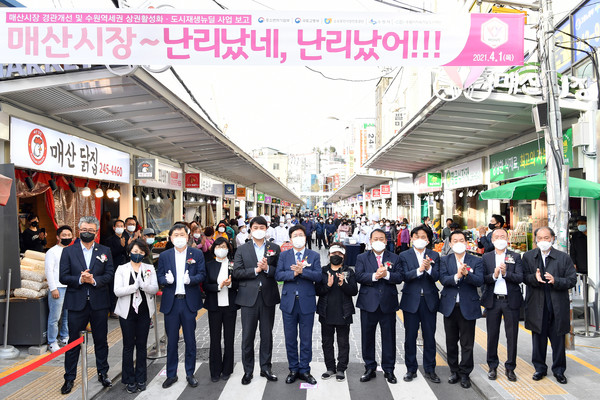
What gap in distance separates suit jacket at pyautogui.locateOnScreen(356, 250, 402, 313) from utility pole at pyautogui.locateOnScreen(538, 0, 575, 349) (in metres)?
3.08

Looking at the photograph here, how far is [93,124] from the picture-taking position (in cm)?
930

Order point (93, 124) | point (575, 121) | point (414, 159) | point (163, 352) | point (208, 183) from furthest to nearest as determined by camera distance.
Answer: point (208, 183) → point (414, 159) → point (93, 124) → point (575, 121) → point (163, 352)

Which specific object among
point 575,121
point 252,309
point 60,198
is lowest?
point 252,309

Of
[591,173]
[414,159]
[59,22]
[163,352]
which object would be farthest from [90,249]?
[414,159]

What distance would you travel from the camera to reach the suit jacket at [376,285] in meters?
5.07

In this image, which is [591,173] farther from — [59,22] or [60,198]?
[60,198]

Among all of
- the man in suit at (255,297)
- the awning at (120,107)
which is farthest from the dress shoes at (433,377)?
the awning at (120,107)

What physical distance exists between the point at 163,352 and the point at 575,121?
30.4ft

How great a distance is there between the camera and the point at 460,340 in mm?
5109

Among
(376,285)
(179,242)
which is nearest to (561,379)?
(376,285)

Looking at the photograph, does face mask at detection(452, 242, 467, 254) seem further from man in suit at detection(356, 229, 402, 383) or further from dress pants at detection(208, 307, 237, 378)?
dress pants at detection(208, 307, 237, 378)

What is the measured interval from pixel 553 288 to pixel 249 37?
5033 millimetres

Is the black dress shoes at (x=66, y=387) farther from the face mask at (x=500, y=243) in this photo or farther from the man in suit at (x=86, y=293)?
the face mask at (x=500, y=243)

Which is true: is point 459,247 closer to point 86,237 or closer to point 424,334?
point 424,334
